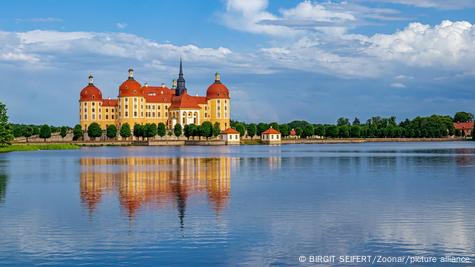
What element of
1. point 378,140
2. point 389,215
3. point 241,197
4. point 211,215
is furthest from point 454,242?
point 378,140

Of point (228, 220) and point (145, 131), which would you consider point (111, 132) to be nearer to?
point (145, 131)

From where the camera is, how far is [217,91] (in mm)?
125500

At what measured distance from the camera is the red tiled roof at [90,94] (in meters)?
121

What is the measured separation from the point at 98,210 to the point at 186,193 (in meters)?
4.73

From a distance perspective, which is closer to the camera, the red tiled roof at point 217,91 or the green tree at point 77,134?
the green tree at point 77,134

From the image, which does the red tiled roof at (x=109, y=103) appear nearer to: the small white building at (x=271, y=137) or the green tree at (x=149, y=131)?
the green tree at (x=149, y=131)

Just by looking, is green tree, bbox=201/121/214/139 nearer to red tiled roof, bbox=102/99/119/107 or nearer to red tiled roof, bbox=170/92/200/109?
red tiled roof, bbox=170/92/200/109

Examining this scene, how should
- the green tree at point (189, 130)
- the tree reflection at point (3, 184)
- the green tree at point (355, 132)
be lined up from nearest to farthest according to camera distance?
the tree reflection at point (3, 184) < the green tree at point (189, 130) < the green tree at point (355, 132)

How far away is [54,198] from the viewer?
21.9 m

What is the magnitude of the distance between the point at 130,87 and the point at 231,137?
22.4 meters

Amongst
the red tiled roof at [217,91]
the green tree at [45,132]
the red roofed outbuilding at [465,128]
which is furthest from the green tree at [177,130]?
the red roofed outbuilding at [465,128]

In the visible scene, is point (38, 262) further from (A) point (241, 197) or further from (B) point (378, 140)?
(B) point (378, 140)

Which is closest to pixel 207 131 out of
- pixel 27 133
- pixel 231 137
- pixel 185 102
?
pixel 231 137

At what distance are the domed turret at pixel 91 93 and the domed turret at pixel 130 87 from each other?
4293mm
